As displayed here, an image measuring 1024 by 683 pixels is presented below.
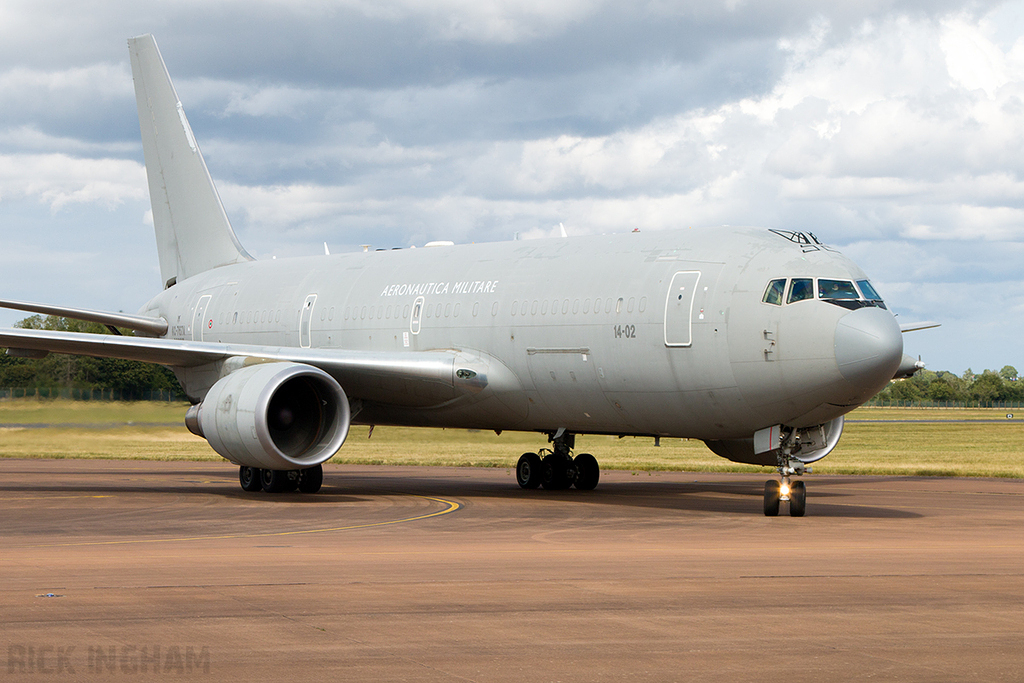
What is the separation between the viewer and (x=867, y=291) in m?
18.2

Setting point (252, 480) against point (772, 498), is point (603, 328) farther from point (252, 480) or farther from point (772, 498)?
point (252, 480)

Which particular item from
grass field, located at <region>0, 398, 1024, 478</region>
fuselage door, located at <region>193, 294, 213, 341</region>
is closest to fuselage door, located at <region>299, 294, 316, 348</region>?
fuselage door, located at <region>193, 294, 213, 341</region>

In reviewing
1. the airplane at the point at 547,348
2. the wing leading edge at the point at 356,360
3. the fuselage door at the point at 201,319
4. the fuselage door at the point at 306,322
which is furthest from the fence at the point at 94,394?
the wing leading edge at the point at 356,360

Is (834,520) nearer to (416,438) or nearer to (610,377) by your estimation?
(610,377)

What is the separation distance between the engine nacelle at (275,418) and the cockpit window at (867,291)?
8.59 m

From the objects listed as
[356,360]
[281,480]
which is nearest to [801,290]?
[356,360]

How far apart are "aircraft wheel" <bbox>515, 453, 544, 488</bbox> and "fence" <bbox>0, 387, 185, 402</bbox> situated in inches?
425

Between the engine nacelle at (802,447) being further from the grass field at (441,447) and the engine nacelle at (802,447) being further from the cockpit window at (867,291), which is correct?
the grass field at (441,447)

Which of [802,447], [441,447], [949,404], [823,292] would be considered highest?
[823,292]

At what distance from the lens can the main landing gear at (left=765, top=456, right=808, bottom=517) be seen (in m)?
18.4

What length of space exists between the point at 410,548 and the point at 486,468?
68.1ft

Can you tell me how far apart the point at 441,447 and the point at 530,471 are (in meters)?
22.3

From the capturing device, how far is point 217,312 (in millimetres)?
29188

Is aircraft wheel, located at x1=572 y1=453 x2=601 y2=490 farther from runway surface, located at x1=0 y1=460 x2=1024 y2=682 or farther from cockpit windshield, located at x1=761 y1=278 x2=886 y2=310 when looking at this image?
cockpit windshield, located at x1=761 y1=278 x2=886 y2=310
